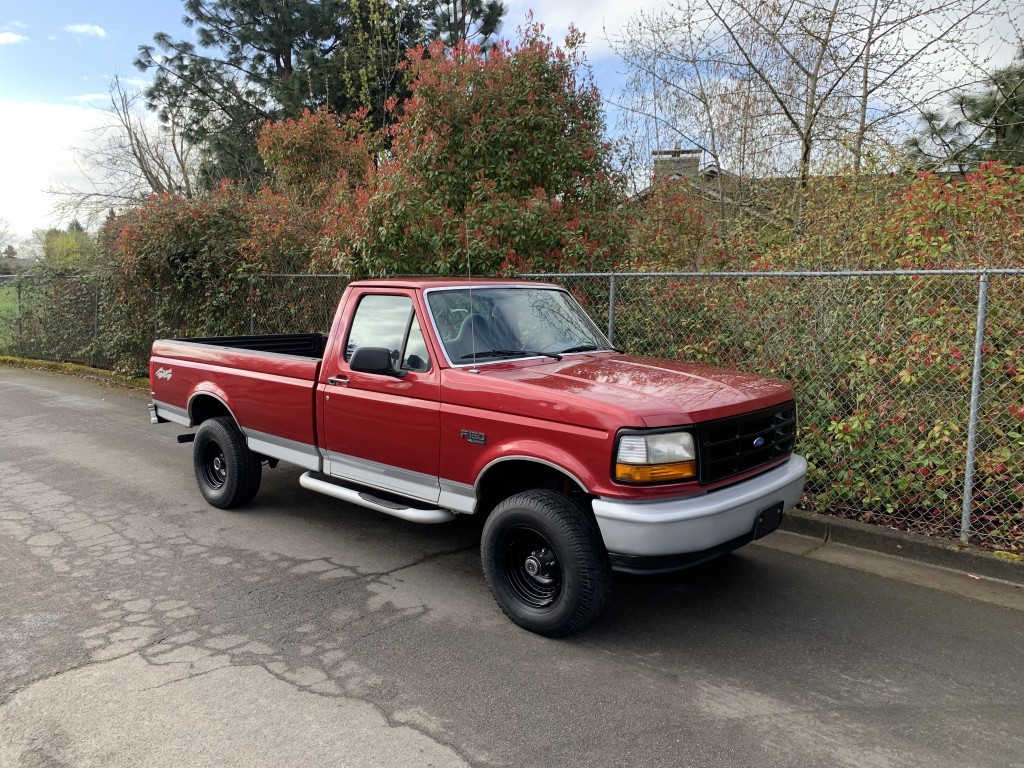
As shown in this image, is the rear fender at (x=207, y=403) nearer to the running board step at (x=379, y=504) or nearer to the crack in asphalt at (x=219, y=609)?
the crack in asphalt at (x=219, y=609)

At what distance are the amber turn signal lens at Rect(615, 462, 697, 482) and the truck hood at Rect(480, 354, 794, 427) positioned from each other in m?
0.20

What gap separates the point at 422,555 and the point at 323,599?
89cm

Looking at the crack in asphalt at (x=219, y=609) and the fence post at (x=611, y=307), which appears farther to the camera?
the fence post at (x=611, y=307)

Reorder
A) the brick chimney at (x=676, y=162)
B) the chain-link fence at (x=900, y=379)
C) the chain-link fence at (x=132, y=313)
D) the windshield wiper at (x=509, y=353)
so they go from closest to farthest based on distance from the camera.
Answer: the windshield wiper at (x=509, y=353)
the chain-link fence at (x=900, y=379)
the chain-link fence at (x=132, y=313)
the brick chimney at (x=676, y=162)

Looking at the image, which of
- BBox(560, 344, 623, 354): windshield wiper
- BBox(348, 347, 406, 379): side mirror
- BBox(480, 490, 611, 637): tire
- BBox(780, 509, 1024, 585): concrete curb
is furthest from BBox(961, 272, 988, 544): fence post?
BBox(348, 347, 406, 379): side mirror

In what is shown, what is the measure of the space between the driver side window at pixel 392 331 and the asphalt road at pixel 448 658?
4.52 ft

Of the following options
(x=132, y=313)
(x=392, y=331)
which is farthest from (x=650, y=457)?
(x=132, y=313)

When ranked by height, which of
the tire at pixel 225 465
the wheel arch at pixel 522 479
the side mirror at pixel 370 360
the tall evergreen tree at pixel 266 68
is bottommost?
the tire at pixel 225 465

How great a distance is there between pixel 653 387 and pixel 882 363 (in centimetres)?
251

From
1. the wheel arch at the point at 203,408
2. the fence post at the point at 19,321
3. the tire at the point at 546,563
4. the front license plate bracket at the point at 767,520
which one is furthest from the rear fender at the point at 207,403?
the fence post at the point at 19,321

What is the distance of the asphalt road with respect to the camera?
2918 mm

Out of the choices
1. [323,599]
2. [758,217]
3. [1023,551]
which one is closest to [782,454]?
[1023,551]

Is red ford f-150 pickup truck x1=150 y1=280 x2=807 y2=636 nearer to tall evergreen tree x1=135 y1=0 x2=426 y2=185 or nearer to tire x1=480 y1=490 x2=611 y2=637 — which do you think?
tire x1=480 y1=490 x2=611 y2=637

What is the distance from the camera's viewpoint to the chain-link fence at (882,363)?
4.96 m
